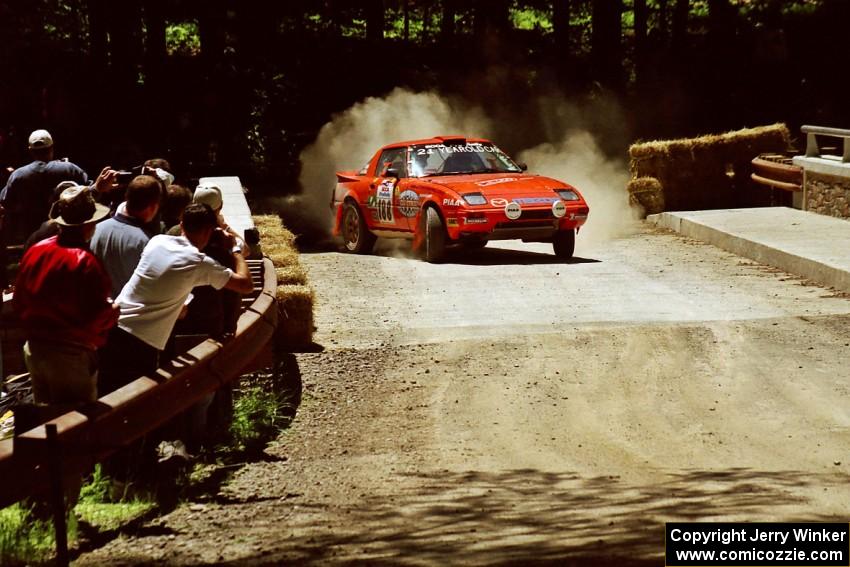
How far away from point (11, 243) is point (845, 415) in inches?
542

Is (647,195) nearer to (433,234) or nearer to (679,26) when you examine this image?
(433,234)

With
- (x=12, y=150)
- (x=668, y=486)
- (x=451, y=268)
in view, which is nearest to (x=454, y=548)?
(x=668, y=486)

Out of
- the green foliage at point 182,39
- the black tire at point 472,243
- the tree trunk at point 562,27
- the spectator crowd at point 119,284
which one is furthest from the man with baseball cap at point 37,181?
the green foliage at point 182,39

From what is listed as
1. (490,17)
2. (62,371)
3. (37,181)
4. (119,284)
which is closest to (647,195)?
(37,181)

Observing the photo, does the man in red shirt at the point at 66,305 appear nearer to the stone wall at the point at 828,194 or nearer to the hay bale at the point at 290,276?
the hay bale at the point at 290,276

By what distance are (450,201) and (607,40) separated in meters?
22.7

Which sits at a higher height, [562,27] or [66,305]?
[562,27]

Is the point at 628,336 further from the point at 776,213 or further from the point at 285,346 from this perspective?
the point at 776,213

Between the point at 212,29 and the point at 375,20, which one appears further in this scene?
the point at 375,20

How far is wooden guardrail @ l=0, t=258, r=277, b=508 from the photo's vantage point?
6141mm

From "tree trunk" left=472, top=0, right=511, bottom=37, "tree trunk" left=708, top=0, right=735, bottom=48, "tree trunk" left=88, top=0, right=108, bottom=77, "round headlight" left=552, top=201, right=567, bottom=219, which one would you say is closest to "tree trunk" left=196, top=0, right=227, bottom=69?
"tree trunk" left=88, top=0, right=108, bottom=77

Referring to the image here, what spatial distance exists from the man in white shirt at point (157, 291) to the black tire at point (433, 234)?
9.26 meters

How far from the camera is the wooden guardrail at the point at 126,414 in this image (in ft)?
20.1

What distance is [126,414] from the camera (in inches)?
273
